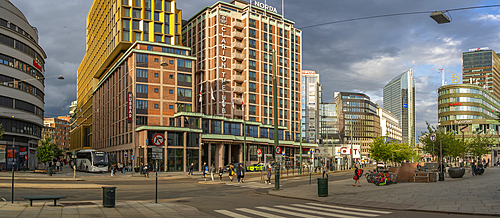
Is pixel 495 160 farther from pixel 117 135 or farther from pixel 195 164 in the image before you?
pixel 117 135

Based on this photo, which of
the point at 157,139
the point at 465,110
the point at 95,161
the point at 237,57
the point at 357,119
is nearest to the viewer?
the point at 157,139

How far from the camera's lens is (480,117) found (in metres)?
125

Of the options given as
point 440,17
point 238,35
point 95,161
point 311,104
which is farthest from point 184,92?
point 311,104

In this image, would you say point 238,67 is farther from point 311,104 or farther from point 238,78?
point 311,104

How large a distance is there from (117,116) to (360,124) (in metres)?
129

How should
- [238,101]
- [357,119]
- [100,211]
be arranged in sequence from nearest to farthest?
[100,211], [238,101], [357,119]

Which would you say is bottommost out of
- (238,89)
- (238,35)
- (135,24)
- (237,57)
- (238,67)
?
(238,89)

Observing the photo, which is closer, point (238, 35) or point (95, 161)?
point (95, 161)

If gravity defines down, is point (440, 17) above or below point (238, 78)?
below

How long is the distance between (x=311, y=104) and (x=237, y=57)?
73.0 meters

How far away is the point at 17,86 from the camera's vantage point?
57531 millimetres

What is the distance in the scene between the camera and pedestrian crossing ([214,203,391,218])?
14102 millimetres

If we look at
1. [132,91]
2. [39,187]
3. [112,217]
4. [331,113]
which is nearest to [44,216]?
[112,217]

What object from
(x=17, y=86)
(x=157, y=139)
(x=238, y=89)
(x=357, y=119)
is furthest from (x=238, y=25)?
(x=357, y=119)
